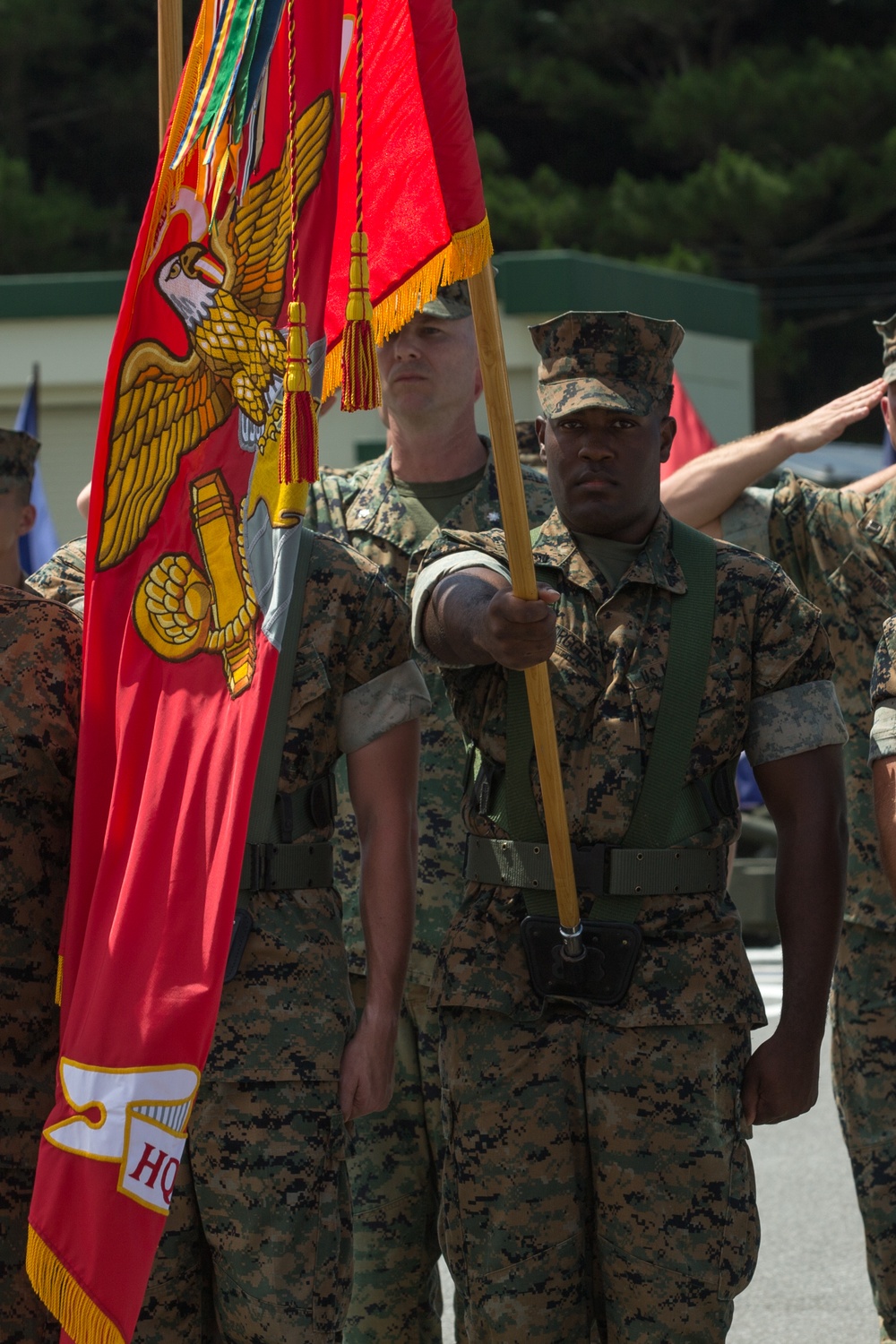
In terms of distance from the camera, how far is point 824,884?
346cm

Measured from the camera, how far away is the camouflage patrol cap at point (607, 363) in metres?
3.55

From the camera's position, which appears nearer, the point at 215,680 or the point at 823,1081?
the point at 215,680

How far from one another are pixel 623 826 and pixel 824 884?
0.37m

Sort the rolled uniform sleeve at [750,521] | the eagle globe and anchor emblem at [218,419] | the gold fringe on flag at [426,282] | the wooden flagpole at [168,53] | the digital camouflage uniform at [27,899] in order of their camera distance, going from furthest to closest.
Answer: the rolled uniform sleeve at [750,521], the wooden flagpole at [168,53], the eagle globe and anchor emblem at [218,419], the digital camouflage uniform at [27,899], the gold fringe on flag at [426,282]

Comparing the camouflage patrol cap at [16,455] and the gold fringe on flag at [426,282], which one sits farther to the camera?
the camouflage patrol cap at [16,455]

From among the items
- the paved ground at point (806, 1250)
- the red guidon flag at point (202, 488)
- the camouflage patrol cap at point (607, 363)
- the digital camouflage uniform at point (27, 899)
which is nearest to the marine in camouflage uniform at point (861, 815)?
the paved ground at point (806, 1250)

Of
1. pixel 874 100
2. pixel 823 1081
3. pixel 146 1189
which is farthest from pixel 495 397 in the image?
pixel 874 100

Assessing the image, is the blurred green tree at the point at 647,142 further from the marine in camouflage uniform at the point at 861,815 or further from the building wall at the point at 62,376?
the marine in camouflage uniform at the point at 861,815

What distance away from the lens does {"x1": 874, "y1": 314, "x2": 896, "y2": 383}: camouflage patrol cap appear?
4438mm

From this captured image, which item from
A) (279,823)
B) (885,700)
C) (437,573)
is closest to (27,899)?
(279,823)

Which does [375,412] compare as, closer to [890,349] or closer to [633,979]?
[890,349]

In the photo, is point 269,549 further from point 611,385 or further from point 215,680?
point 611,385

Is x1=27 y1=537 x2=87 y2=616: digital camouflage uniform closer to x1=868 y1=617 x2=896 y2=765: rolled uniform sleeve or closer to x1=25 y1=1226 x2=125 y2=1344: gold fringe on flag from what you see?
x1=25 y1=1226 x2=125 y2=1344: gold fringe on flag

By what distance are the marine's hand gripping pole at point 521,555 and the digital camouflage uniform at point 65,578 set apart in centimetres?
131
